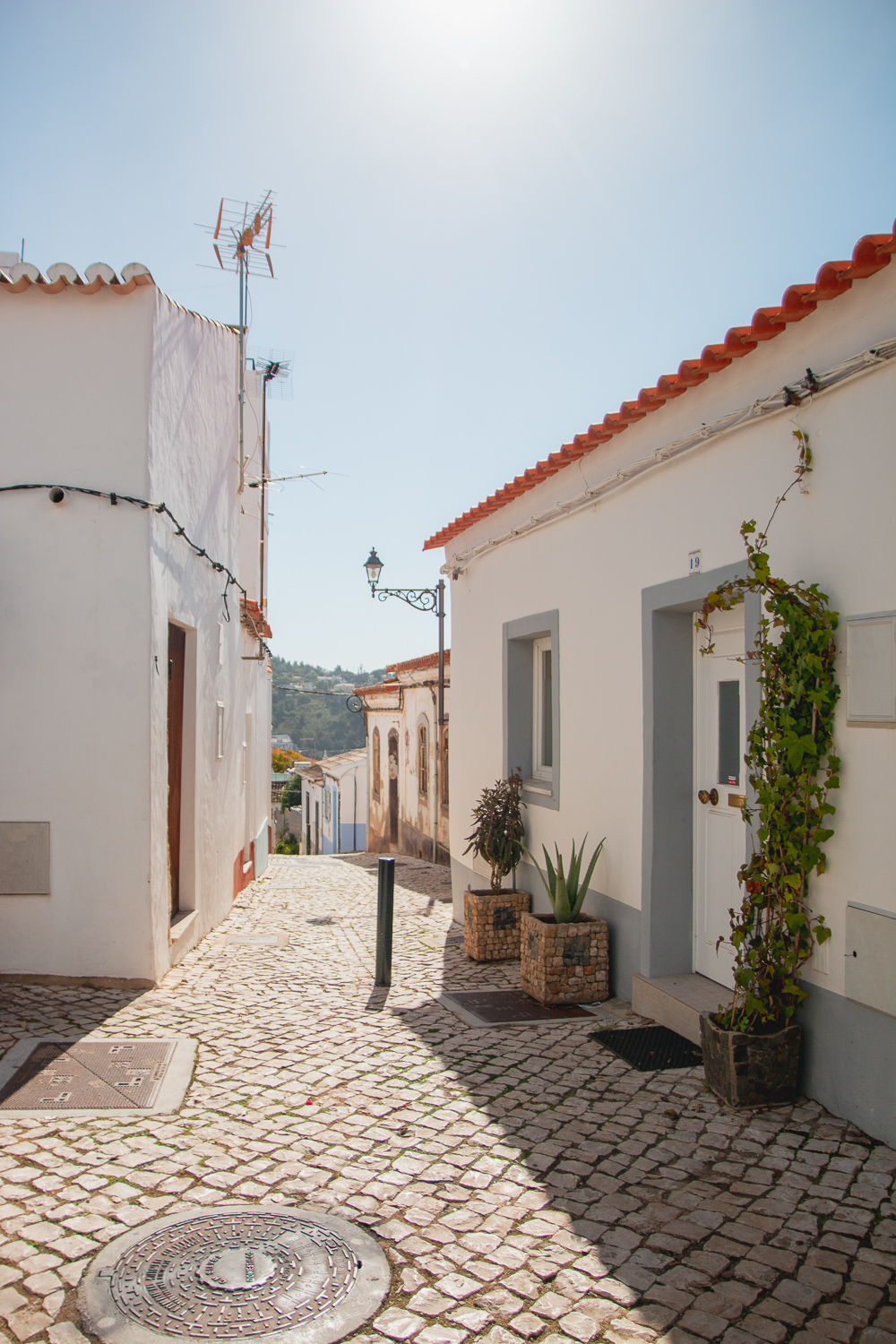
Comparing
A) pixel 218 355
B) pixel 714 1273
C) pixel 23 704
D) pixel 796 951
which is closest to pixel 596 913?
pixel 796 951

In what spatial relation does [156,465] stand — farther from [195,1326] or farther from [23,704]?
[195,1326]

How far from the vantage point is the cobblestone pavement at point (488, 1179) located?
2.71 metres

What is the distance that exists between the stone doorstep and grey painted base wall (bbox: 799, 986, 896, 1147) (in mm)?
792

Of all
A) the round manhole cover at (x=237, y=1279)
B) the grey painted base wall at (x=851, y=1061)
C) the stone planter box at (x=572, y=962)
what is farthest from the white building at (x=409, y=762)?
the round manhole cover at (x=237, y=1279)

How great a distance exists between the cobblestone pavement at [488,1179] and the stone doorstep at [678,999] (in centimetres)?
41

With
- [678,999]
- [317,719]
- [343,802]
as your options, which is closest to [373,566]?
[678,999]

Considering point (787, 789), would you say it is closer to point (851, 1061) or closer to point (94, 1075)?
point (851, 1061)

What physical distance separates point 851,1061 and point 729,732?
1.90 meters

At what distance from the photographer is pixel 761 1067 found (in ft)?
13.4

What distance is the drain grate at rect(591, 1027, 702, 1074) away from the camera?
15.5 ft

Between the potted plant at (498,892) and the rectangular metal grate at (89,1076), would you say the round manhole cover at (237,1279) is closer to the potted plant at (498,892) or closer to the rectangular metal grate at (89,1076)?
the rectangular metal grate at (89,1076)

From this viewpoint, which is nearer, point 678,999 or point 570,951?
point 678,999

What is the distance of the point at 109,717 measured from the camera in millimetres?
6062

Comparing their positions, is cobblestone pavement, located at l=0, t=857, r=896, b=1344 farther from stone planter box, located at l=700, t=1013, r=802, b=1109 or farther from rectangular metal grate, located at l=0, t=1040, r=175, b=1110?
→ rectangular metal grate, located at l=0, t=1040, r=175, b=1110
